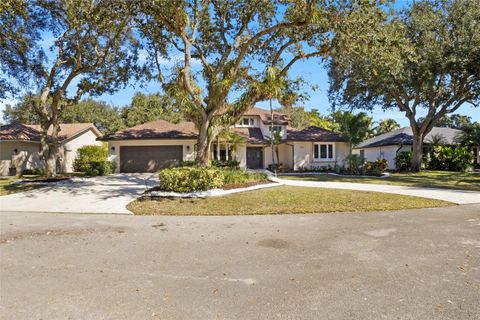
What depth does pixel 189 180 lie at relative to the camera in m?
12.4

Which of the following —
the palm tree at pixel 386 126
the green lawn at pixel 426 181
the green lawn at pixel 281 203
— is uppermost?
the palm tree at pixel 386 126

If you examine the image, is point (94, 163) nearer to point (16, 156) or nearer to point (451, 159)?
point (16, 156)

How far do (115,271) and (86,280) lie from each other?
0.46m

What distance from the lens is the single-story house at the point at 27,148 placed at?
2427 cm

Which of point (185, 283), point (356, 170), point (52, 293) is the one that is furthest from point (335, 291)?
point (356, 170)

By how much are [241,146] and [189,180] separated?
1437 centimetres

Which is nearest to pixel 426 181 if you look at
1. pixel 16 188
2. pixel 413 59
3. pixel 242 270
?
pixel 413 59

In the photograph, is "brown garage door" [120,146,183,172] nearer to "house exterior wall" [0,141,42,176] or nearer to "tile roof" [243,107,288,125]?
"tile roof" [243,107,288,125]

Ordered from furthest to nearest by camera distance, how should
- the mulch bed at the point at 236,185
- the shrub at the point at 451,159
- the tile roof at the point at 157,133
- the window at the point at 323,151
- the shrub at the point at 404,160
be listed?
the shrub at the point at 404,160 < the shrub at the point at 451,159 < the window at the point at 323,151 < the tile roof at the point at 157,133 < the mulch bed at the point at 236,185

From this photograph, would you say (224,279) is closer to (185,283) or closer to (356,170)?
(185,283)

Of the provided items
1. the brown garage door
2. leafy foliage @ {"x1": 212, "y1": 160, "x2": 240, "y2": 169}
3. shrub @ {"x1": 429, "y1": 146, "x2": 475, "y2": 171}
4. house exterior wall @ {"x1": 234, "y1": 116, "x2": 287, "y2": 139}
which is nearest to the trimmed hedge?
leafy foliage @ {"x1": 212, "y1": 160, "x2": 240, "y2": 169}

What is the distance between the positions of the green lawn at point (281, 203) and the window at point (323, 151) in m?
14.5

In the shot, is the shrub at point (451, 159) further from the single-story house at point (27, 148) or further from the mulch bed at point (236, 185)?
the single-story house at point (27, 148)

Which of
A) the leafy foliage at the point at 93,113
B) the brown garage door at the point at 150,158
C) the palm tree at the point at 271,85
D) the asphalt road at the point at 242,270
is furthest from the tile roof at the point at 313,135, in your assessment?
the leafy foliage at the point at 93,113
